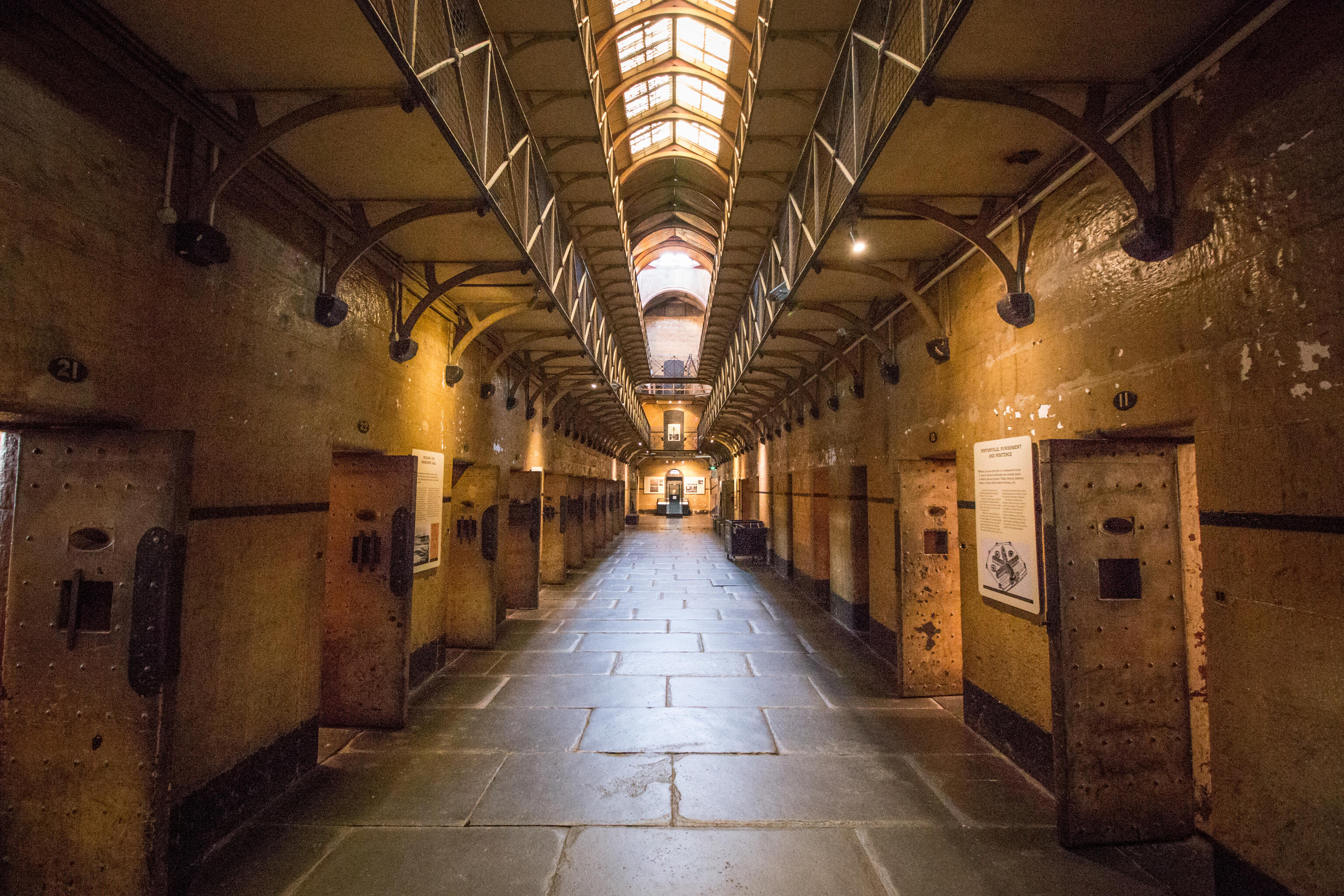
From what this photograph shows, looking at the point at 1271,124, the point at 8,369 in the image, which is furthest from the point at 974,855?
the point at 8,369

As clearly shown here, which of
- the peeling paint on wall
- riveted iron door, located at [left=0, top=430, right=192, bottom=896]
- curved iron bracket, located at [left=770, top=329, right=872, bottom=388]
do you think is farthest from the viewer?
curved iron bracket, located at [left=770, top=329, right=872, bottom=388]

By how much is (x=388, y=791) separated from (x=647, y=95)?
28.1 feet

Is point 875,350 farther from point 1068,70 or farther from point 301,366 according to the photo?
point 301,366

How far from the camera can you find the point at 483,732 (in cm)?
445

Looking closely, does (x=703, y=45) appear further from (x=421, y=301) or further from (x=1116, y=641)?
(x=1116, y=641)

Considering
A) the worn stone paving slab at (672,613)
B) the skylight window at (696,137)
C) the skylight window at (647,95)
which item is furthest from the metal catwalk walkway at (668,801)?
the skylight window at (696,137)

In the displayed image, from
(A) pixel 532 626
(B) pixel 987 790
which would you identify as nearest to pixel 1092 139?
(B) pixel 987 790

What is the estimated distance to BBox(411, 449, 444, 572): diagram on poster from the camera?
5.40 m

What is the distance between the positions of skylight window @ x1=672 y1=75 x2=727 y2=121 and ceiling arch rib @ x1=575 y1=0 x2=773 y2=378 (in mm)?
14

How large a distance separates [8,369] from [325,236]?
7.35 ft

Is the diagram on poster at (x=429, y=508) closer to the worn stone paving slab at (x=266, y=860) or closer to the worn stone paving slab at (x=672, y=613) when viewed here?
the worn stone paving slab at (x=266, y=860)

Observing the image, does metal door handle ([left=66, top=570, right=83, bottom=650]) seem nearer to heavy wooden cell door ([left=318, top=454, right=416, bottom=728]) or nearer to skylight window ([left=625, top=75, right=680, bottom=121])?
heavy wooden cell door ([left=318, top=454, right=416, bottom=728])

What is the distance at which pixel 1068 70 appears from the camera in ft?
8.95

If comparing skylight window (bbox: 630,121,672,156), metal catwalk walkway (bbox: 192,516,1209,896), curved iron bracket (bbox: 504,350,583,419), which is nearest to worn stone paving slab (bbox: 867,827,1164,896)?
metal catwalk walkway (bbox: 192,516,1209,896)
